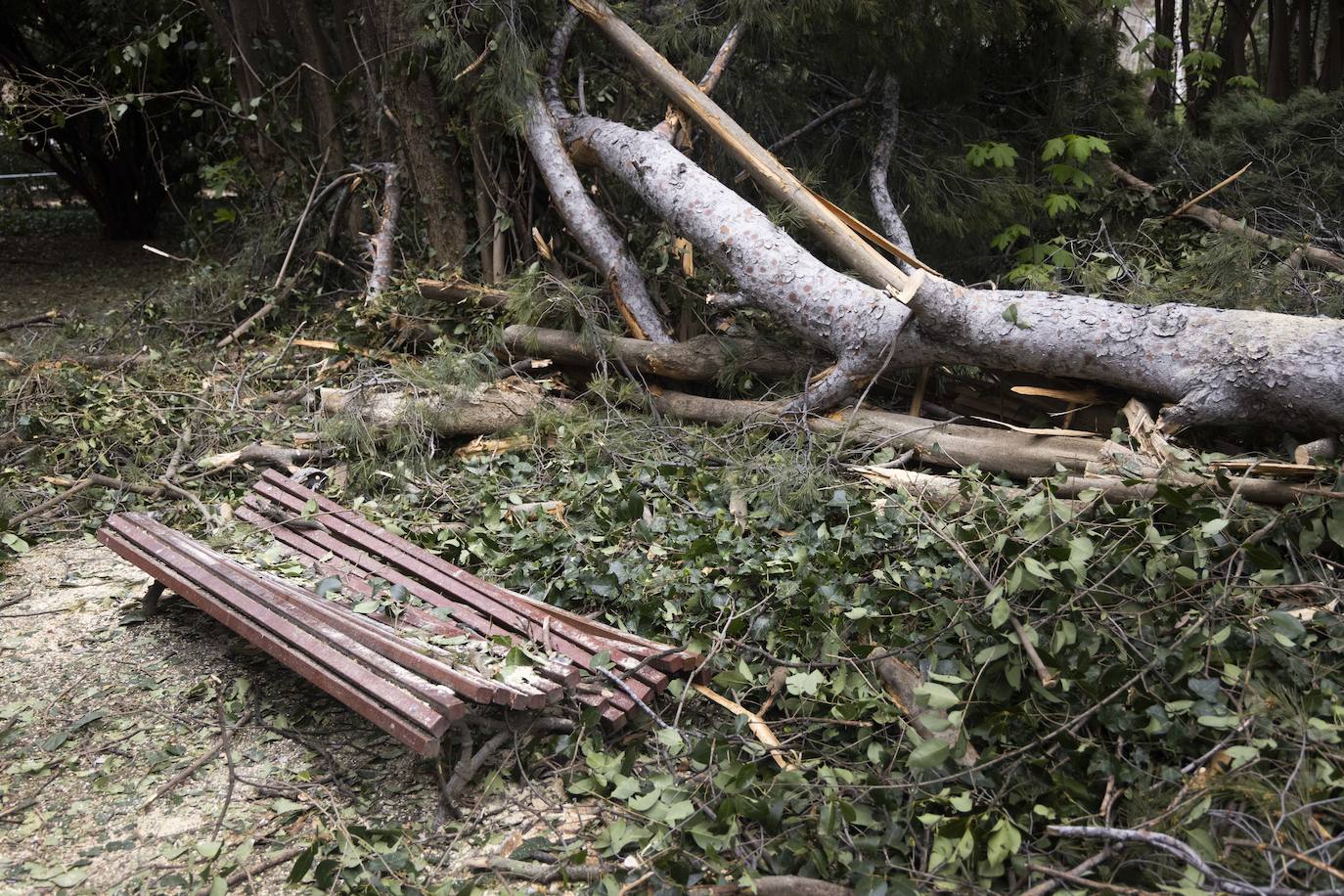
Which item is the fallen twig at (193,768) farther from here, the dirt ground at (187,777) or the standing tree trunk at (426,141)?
the standing tree trunk at (426,141)

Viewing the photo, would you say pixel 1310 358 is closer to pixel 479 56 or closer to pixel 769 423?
pixel 769 423

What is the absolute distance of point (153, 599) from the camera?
11.5ft

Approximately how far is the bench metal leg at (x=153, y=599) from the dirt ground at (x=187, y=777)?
6cm

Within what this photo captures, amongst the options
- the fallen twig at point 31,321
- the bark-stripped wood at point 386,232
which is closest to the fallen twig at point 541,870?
the bark-stripped wood at point 386,232

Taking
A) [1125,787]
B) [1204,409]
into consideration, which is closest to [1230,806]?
[1125,787]

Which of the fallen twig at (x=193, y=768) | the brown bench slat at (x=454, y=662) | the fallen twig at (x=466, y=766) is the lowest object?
the fallen twig at (x=193, y=768)

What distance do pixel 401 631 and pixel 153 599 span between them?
1.19m

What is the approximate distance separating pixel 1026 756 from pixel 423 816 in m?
1.57

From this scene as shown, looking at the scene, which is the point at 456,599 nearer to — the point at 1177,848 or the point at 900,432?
the point at 900,432

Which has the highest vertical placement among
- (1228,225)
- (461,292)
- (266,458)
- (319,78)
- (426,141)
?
(319,78)

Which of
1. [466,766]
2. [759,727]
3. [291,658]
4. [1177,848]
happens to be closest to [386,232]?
[291,658]

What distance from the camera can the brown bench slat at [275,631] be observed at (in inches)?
98.2

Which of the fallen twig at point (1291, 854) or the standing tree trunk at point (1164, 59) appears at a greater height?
the standing tree trunk at point (1164, 59)

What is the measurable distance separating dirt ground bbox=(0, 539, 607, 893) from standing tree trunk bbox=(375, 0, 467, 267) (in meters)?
3.44
